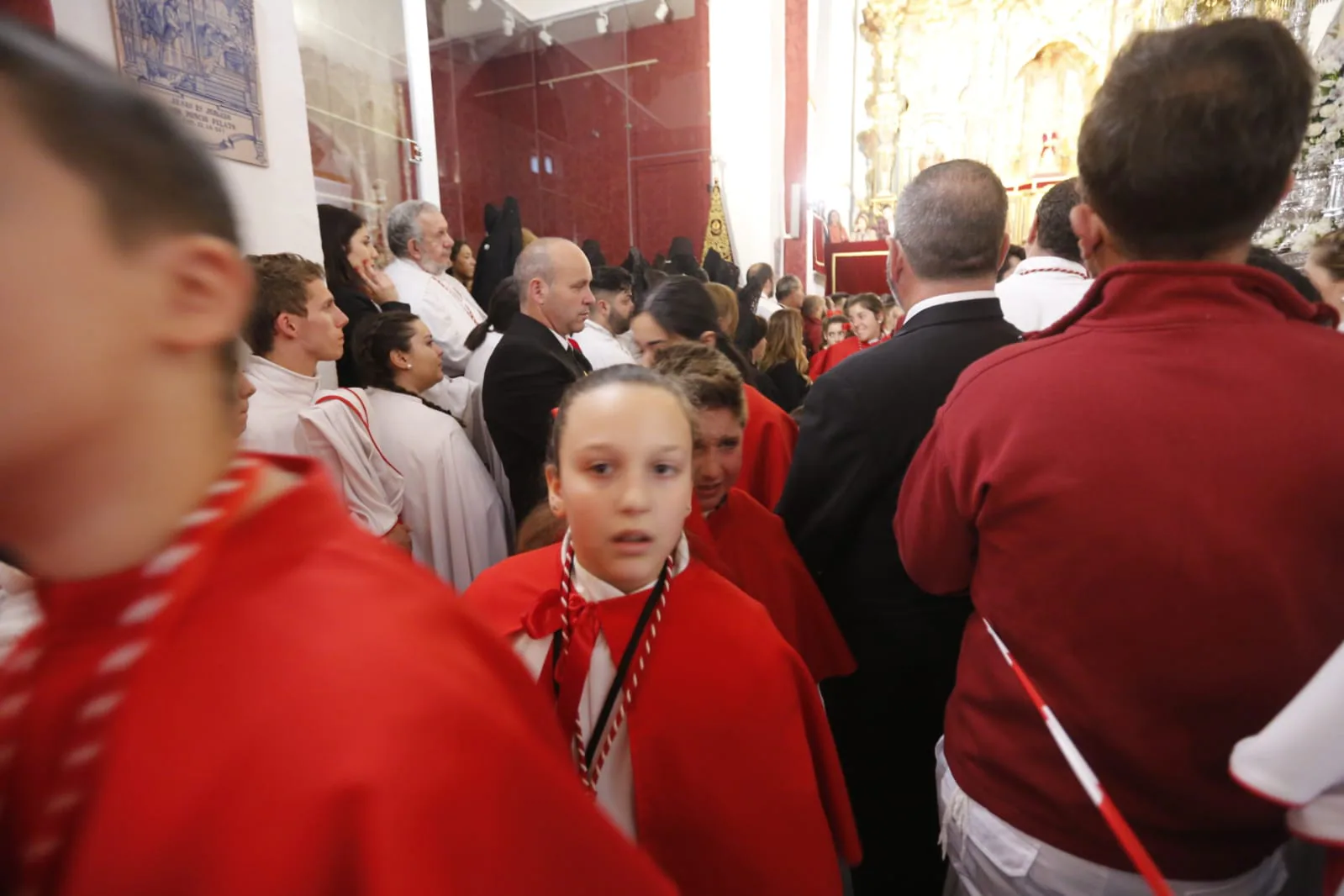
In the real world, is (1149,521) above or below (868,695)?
above

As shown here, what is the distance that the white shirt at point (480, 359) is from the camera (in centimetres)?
365

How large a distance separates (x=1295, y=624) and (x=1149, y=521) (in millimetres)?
204

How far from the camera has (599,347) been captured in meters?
3.78

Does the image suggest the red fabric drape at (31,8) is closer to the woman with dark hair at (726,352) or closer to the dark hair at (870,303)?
the woman with dark hair at (726,352)

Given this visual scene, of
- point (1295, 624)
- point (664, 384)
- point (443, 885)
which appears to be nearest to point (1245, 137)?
point (1295, 624)

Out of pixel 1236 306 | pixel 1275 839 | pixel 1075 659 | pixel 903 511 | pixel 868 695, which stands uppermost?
pixel 1236 306

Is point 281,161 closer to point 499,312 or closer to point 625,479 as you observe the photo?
A: point 499,312

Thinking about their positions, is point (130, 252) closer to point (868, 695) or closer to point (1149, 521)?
point (1149, 521)

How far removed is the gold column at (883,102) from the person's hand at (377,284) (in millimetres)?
12451

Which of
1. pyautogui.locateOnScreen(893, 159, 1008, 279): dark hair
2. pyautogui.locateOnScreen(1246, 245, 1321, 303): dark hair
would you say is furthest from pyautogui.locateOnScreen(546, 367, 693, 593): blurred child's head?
pyautogui.locateOnScreen(1246, 245, 1321, 303): dark hair

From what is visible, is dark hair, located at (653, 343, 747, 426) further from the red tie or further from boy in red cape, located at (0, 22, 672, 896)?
boy in red cape, located at (0, 22, 672, 896)

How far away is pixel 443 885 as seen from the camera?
16.5 inches

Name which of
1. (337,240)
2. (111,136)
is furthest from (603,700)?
(337,240)

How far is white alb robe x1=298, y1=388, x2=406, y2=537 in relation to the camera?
2.29 m
